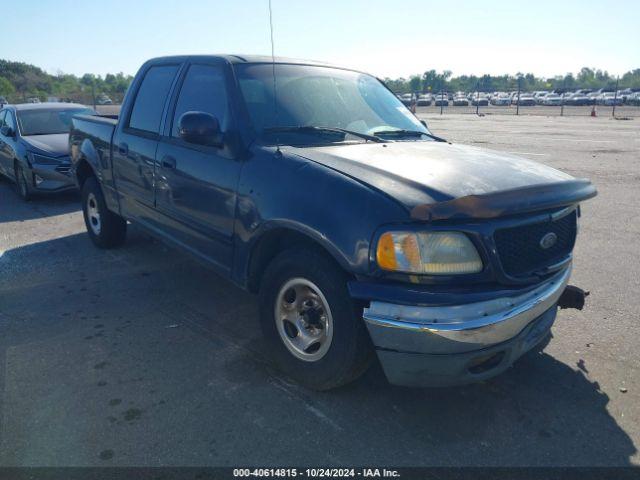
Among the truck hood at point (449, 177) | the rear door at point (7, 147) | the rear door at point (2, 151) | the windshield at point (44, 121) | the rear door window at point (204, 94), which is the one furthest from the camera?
the rear door at point (2, 151)

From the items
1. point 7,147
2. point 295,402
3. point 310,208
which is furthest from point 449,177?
point 7,147

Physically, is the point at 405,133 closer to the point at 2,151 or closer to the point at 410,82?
the point at 2,151

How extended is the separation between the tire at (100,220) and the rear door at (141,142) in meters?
0.75

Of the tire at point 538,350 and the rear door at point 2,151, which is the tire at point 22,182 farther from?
the tire at point 538,350

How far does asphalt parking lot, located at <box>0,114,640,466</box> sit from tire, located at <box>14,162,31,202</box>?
420 centimetres

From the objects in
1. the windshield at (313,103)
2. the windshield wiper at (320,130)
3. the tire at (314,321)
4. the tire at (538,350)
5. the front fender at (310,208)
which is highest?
the windshield at (313,103)

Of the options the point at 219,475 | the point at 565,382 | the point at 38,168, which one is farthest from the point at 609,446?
the point at 38,168

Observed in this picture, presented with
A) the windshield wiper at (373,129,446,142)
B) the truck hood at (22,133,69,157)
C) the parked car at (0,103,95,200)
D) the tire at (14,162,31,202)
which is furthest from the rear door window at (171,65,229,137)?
the tire at (14,162,31,202)

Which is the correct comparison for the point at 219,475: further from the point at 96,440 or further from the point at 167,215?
the point at 167,215

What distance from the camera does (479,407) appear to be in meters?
2.94

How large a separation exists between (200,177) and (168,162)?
1.72 feet

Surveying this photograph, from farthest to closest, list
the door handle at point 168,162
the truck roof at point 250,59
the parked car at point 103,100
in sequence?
the parked car at point 103,100 → the door handle at point 168,162 → the truck roof at point 250,59

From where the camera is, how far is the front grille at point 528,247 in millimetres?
2609

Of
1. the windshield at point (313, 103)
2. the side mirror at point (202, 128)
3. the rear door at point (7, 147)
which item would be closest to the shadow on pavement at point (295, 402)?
the side mirror at point (202, 128)
